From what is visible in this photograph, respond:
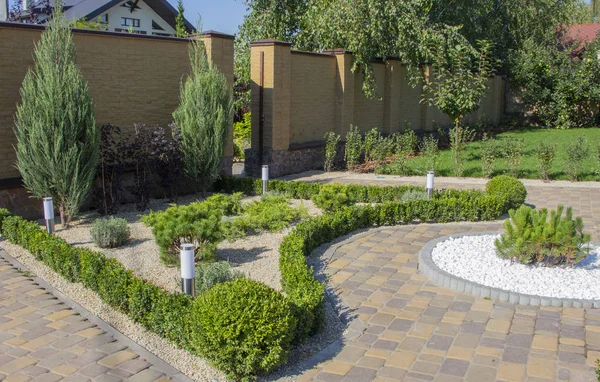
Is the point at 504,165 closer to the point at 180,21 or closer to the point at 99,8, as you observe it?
Answer: the point at 180,21

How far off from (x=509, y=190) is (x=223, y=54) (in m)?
7.04

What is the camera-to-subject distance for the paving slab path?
486 centimetres

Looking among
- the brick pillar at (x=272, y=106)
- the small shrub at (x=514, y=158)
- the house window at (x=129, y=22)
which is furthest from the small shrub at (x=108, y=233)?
the house window at (x=129, y=22)

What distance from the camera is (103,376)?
15.6 feet

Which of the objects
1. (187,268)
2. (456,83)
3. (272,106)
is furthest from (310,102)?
(187,268)

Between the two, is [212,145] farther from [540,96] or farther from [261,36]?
[540,96]

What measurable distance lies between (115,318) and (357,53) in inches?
517

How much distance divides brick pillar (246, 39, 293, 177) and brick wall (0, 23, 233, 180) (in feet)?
4.69

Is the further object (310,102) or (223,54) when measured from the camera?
(310,102)

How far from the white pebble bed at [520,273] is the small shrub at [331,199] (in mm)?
2802

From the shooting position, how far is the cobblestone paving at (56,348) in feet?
15.7

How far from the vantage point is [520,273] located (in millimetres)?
6965

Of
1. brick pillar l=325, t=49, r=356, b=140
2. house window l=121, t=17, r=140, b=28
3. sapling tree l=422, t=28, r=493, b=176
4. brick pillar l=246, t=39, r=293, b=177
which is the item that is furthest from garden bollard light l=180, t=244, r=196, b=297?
house window l=121, t=17, r=140, b=28

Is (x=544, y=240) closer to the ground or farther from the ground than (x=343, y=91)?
closer to the ground
